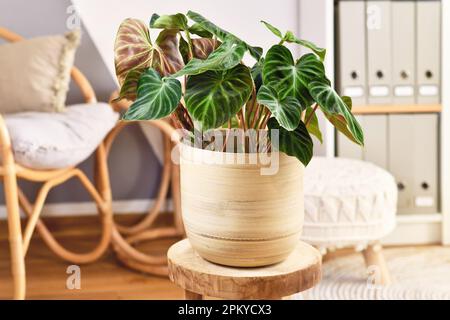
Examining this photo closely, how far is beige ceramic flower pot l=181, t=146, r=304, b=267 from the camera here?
1.01 m

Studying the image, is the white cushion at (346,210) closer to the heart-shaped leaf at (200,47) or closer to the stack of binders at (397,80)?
the stack of binders at (397,80)

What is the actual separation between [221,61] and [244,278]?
0.30m

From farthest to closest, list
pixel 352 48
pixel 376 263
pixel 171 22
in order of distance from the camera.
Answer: pixel 352 48 < pixel 376 263 < pixel 171 22

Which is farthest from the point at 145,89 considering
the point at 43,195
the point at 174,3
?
the point at 174,3

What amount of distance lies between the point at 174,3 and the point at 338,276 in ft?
3.15

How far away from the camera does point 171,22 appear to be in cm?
106

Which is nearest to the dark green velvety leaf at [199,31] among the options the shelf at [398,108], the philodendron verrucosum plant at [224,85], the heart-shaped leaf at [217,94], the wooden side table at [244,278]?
the philodendron verrucosum plant at [224,85]

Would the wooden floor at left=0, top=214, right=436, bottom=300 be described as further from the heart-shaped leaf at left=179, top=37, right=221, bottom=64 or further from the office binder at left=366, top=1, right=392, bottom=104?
the heart-shaped leaf at left=179, top=37, right=221, bottom=64

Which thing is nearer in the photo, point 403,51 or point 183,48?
point 183,48

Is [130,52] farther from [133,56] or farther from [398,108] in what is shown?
[398,108]

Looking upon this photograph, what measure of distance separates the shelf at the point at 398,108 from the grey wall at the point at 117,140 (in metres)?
0.77

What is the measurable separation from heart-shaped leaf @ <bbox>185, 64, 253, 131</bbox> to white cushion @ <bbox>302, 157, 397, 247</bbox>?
3.38 feet

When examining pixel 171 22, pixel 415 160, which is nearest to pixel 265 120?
pixel 171 22

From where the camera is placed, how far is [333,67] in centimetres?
236
